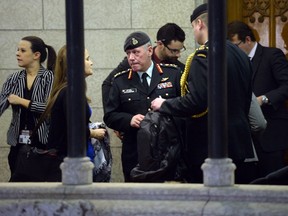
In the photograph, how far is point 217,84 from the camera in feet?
19.8

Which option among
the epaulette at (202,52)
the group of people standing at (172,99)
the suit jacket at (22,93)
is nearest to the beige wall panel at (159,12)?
the group of people standing at (172,99)

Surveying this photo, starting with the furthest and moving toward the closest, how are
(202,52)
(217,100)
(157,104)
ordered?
(157,104), (202,52), (217,100)

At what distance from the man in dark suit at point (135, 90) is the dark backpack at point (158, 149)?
33.9 inches

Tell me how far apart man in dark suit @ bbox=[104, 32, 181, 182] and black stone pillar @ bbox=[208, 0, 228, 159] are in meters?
1.96

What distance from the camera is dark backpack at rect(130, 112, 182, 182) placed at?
709 cm

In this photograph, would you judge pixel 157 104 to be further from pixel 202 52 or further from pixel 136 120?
pixel 136 120

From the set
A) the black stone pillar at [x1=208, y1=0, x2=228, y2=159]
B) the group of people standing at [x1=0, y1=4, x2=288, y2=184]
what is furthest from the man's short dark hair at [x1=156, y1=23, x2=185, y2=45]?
the black stone pillar at [x1=208, y1=0, x2=228, y2=159]

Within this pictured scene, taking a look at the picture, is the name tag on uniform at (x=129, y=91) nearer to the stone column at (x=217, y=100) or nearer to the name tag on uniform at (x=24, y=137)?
the name tag on uniform at (x=24, y=137)

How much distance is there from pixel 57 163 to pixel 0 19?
3195 mm

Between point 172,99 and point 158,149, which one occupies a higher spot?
point 172,99

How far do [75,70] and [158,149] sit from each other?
1.14 m

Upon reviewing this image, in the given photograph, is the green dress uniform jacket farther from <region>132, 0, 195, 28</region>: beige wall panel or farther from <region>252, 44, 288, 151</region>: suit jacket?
<region>132, 0, 195, 28</region>: beige wall panel

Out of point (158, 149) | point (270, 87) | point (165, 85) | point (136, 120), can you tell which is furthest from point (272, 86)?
point (158, 149)

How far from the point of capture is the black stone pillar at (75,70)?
6.21 meters
